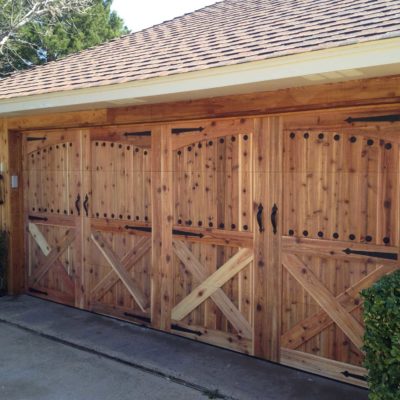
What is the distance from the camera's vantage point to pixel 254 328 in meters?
4.55

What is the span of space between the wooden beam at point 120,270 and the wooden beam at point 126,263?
0.22 feet

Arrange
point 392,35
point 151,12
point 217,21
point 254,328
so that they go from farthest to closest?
point 151,12 < point 217,21 < point 254,328 < point 392,35

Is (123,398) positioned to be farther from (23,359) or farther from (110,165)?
(110,165)

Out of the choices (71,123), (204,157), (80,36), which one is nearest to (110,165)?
(71,123)

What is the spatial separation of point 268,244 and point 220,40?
6.61 feet

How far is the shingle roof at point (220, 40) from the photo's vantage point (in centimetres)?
374

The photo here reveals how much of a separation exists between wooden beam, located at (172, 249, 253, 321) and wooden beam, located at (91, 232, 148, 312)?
0.49 metres

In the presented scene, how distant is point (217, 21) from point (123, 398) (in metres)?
4.41

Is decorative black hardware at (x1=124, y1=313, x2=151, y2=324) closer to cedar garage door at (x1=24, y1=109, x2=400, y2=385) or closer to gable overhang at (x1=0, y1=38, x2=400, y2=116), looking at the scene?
cedar garage door at (x1=24, y1=109, x2=400, y2=385)

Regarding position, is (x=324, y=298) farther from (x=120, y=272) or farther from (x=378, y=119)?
(x=120, y=272)

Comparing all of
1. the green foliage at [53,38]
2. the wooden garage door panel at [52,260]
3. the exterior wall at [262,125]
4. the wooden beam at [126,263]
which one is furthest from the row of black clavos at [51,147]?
the green foliage at [53,38]

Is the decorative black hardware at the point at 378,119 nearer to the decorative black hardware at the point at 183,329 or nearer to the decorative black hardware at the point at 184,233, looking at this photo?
the decorative black hardware at the point at 184,233

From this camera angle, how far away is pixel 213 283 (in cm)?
485

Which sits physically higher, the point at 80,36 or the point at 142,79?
the point at 80,36
